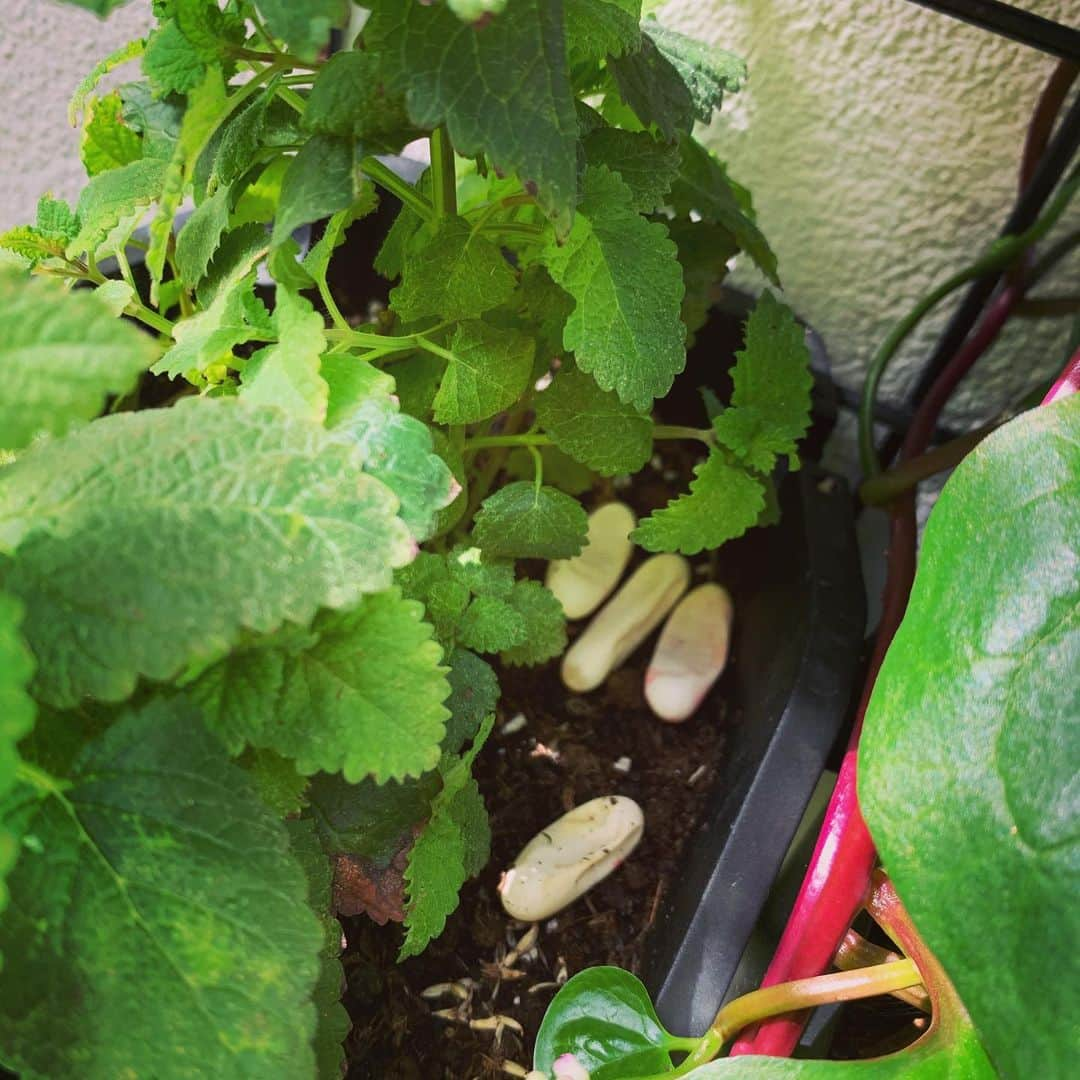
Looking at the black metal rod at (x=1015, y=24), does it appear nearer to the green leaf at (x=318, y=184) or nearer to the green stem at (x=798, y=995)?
the green leaf at (x=318, y=184)

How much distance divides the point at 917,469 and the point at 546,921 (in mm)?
364

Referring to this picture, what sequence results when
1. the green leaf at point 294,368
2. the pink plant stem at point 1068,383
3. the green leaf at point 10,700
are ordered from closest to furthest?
the green leaf at point 10,700 < the green leaf at point 294,368 < the pink plant stem at point 1068,383

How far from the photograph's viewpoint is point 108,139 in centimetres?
56

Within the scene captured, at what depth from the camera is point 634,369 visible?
1.47 feet

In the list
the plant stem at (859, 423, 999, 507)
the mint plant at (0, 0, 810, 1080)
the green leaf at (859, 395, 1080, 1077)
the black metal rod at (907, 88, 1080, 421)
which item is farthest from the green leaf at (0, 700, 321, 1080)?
the black metal rod at (907, 88, 1080, 421)

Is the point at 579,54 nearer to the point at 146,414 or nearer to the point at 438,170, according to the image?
the point at 438,170

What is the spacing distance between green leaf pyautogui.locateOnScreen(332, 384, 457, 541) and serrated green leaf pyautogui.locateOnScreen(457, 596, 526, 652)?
0.12m

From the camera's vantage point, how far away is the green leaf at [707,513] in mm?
549

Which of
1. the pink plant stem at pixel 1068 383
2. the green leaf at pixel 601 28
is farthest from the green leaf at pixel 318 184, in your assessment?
the pink plant stem at pixel 1068 383

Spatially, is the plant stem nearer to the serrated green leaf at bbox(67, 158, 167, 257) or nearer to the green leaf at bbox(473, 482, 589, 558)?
the green leaf at bbox(473, 482, 589, 558)

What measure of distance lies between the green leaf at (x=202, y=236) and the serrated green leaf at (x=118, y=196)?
20mm

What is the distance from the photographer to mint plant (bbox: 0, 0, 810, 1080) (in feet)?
0.99

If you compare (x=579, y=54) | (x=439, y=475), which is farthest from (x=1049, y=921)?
(x=579, y=54)

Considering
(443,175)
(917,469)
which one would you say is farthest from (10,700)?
(917,469)
